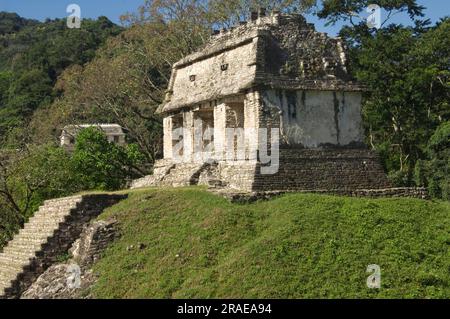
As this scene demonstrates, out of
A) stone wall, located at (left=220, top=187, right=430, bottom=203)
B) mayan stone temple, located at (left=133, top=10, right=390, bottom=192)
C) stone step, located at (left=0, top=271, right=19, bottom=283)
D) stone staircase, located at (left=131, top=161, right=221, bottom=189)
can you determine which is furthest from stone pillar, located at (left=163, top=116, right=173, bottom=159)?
stone step, located at (left=0, top=271, right=19, bottom=283)

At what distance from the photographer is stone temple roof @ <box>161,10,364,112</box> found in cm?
1745

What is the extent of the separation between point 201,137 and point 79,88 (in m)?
13.5

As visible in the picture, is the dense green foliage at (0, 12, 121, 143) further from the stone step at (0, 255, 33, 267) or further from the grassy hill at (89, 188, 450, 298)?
the grassy hill at (89, 188, 450, 298)

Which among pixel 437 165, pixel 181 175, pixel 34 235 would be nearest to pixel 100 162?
pixel 181 175

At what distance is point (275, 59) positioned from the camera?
17703 millimetres

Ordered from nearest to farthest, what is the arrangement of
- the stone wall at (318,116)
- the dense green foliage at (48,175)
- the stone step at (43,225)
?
the stone step at (43,225) → the stone wall at (318,116) → the dense green foliage at (48,175)

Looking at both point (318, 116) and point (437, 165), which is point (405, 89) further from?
point (318, 116)

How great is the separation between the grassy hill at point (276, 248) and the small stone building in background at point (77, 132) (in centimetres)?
1170

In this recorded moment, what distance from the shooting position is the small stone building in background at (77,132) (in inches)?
1237

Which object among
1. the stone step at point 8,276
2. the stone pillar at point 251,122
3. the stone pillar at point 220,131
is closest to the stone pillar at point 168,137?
the stone pillar at point 220,131

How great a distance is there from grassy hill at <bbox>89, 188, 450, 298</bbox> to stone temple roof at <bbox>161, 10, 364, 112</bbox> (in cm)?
327

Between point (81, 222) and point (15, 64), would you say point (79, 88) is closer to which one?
point (81, 222)

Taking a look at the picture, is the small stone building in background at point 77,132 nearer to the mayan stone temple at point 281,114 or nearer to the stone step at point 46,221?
the stone step at point 46,221
